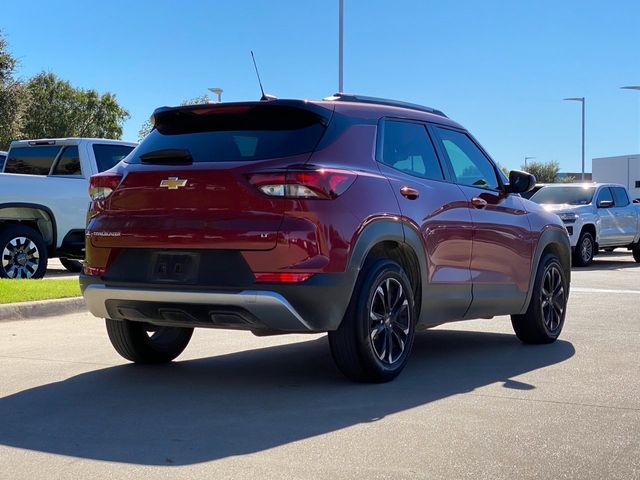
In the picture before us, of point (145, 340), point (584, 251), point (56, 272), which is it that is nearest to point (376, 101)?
point (145, 340)

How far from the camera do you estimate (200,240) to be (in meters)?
5.44

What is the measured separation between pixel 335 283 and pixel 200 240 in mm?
842

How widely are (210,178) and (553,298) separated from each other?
3815 millimetres

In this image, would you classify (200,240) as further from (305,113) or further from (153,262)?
(305,113)

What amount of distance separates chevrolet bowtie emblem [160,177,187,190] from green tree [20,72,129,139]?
2134 inches

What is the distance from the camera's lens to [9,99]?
3394 cm

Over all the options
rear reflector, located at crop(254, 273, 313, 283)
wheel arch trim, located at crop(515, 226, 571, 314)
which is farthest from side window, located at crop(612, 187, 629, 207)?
rear reflector, located at crop(254, 273, 313, 283)

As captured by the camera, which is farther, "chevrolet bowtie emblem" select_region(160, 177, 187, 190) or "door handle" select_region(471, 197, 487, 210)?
"door handle" select_region(471, 197, 487, 210)

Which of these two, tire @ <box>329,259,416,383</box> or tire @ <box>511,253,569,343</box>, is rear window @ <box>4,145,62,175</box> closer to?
tire @ <box>511,253,569,343</box>

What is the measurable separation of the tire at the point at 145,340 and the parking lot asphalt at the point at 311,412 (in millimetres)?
131

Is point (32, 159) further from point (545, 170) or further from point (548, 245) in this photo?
point (545, 170)

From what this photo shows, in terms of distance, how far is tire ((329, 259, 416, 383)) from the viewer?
18.4ft

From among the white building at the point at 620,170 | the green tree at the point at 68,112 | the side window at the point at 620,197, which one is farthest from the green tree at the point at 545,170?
the side window at the point at 620,197

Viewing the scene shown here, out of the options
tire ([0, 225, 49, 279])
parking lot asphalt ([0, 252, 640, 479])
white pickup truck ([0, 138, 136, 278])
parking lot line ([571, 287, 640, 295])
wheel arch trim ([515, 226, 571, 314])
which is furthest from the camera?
parking lot line ([571, 287, 640, 295])
